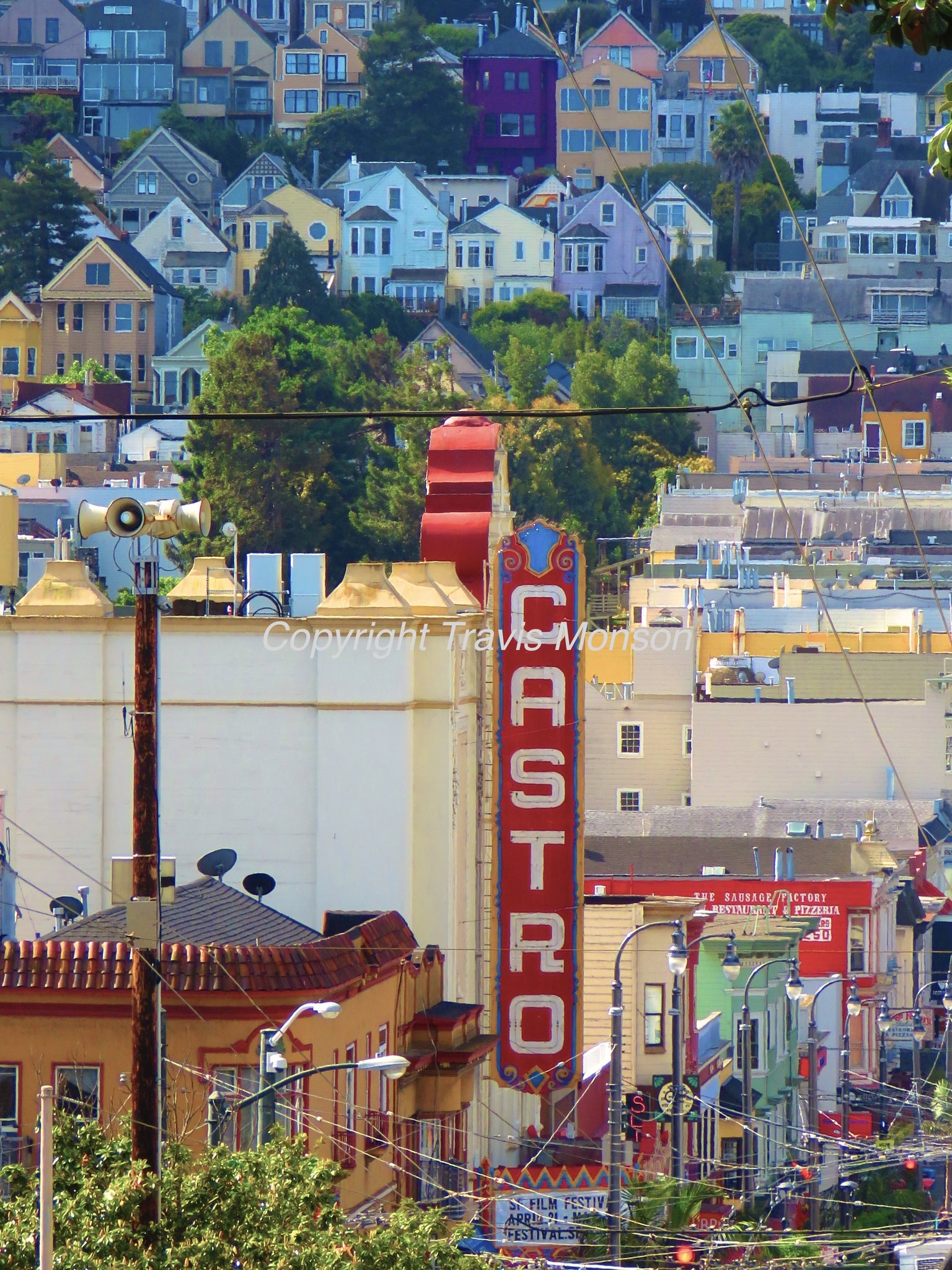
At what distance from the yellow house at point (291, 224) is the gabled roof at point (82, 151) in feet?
57.0

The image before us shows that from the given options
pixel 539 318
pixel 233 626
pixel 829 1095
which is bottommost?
pixel 829 1095

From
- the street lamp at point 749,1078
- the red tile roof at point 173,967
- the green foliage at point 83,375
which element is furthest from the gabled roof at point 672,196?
the red tile roof at point 173,967

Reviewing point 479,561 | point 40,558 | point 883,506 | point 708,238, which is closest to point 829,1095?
point 479,561

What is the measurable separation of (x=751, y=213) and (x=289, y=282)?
4008cm

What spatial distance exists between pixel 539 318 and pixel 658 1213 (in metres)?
136

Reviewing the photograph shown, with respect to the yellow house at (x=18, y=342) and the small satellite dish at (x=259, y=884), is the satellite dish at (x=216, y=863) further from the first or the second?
the yellow house at (x=18, y=342)

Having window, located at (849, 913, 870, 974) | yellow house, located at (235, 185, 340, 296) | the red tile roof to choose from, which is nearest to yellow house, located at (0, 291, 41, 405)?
yellow house, located at (235, 185, 340, 296)

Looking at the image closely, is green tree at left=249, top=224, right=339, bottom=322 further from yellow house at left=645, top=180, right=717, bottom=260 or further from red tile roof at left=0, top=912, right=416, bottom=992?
red tile roof at left=0, top=912, right=416, bottom=992

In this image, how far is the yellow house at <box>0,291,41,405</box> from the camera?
157 meters

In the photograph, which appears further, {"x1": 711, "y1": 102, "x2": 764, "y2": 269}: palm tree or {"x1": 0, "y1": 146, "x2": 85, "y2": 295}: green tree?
{"x1": 711, "y1": 102, "x2": 764, "y2": 269}: palm tree

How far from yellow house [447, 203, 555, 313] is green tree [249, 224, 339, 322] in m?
12.9

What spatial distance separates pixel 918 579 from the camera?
110938 mm

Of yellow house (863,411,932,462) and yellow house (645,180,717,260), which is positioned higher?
yellow house (645,180,717,260)

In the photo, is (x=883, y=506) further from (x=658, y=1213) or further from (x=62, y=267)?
(x=658, y=1213)
